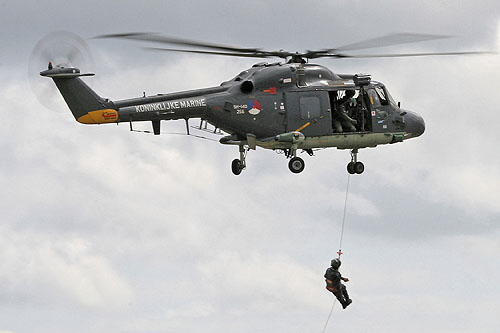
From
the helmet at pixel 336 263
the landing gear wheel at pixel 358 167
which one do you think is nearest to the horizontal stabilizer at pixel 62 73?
the helmet at pixel 336 263

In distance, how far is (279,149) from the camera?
48.4m

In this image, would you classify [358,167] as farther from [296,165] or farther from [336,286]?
[336,286]

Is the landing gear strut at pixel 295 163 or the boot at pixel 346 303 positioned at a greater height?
the landing gear strut at pixel 295 163

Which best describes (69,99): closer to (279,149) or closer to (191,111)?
(191,111)

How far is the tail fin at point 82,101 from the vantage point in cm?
4506

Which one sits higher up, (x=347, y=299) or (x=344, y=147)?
(x=344, y=147)

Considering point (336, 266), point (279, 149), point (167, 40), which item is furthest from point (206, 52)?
point (336, 266)

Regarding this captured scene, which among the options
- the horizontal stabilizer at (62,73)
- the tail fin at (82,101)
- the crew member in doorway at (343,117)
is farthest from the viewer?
the crew member in doorway at (343,117)

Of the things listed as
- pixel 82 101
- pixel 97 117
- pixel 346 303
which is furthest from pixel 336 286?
pixel 82 101

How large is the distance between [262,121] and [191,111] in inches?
114

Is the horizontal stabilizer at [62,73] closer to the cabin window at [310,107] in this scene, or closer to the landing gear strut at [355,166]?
the cabin window at [310,107]

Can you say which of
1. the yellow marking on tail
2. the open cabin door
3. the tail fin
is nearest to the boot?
the open cabin door

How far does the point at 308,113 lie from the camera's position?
4759 cm

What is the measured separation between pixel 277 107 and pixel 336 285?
7956 mm
